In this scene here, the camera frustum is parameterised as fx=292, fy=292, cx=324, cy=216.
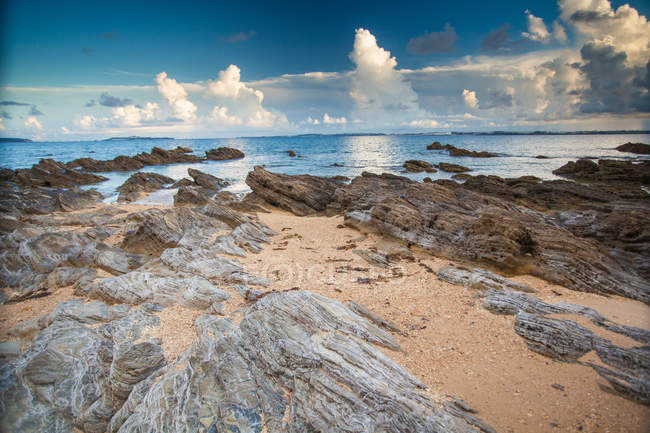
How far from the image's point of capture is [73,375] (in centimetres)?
625

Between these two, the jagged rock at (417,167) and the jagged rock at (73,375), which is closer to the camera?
the jagged rock at (73,375)

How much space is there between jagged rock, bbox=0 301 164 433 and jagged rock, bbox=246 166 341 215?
16933mm

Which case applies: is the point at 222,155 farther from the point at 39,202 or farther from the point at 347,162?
the point at 39,202

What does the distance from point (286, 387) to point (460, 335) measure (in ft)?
16.1

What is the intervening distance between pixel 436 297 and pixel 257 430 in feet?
22.5

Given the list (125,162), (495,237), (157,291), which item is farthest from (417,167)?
(125,162)

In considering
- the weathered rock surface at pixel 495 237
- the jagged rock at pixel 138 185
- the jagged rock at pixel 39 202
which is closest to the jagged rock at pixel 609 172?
the weathered rock surface at pixel 495 237

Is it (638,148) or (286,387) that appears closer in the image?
(286,387)

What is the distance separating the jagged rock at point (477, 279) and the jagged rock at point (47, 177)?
4320 cm

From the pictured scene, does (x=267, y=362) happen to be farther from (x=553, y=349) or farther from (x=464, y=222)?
(x=464, y=222)

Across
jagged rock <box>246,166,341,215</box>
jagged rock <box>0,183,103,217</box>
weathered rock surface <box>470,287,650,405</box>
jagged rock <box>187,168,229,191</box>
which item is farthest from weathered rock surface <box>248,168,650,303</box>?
jagged rock <box>187,168,229,191</box>

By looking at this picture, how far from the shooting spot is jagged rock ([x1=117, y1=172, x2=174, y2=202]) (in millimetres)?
30697

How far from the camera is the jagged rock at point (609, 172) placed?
32.5m

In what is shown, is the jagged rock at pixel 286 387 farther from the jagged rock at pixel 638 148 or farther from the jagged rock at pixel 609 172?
the jagged rock at pixel 638 148
